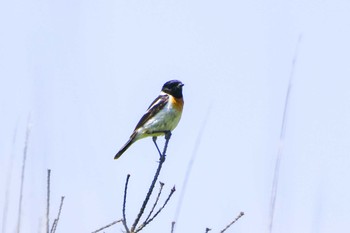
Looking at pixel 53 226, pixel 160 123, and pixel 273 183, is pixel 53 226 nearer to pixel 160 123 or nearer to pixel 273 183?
pixel 273 183

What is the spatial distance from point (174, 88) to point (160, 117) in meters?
0.41

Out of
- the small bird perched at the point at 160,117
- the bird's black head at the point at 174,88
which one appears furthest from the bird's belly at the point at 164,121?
the bird's black head at the point at 174,88

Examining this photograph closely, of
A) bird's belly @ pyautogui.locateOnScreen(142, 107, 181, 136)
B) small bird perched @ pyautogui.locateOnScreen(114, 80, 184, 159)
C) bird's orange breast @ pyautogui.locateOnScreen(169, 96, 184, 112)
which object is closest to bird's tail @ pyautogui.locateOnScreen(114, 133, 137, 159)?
small bird perched @ pyautogui.locateOnScreen(114, 80, 184, 159)

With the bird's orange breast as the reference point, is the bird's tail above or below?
below

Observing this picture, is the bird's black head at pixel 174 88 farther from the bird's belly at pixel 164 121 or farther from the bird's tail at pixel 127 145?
the bird's tail at pixel 127 145

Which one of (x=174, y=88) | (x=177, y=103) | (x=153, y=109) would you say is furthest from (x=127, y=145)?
(x=174, y=88)

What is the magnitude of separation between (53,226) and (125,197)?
26 centimetres

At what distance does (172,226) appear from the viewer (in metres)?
2.33

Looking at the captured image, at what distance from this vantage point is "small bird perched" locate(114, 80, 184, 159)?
547cm

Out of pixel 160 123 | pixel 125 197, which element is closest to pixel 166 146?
pixel 125 197

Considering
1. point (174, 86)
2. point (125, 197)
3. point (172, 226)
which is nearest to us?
point (172, 226)

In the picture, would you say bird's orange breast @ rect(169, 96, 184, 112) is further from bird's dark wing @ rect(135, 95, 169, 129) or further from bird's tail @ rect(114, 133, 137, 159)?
bird's tail @ rect(114, 133, 137, 159)

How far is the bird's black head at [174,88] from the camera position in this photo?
5785 mm

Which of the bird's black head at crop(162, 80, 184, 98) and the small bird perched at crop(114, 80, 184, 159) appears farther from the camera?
the bird's black head at crop(162, 80, 184, 98)
